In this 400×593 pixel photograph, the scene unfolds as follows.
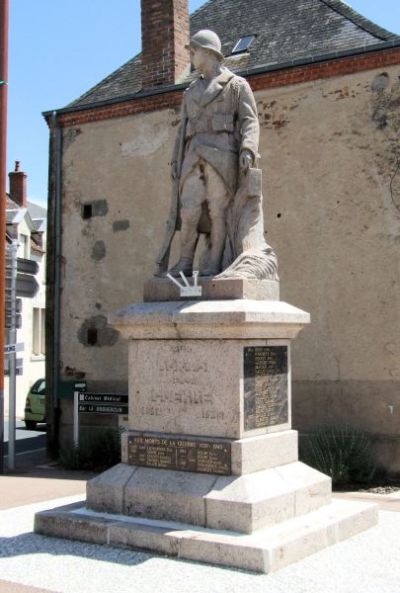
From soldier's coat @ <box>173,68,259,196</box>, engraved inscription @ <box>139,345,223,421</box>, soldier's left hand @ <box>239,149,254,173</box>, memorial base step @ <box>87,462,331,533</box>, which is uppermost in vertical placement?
soldier's coat @ <box>173,68,259,196</box>

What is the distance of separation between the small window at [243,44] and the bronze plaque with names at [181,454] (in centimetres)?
913

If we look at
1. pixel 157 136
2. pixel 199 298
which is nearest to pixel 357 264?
pixel 157 136

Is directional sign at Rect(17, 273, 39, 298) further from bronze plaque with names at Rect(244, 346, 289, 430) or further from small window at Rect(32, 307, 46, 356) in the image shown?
small window at Rect(32, 307, 46, 356)

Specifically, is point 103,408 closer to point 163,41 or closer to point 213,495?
point 163,41

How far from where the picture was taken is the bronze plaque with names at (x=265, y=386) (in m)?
6.25

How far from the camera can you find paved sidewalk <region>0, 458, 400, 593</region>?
512 cm

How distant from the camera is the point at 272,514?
5.95 metres

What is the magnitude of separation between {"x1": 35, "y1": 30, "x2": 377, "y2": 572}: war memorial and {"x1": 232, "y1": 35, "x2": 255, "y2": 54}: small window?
6922 mm

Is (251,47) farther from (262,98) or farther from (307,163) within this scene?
(307,163)

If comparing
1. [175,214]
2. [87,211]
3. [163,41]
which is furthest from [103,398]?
[163,41]

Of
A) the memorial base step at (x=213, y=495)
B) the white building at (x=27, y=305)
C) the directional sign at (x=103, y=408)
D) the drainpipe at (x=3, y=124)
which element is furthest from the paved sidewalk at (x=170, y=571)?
the white building at (x=27, y=305)

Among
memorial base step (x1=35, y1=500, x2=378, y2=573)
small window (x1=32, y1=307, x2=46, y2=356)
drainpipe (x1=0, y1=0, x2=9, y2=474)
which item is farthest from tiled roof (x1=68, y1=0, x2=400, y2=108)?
small window (x1=32, y1=307, x2=46, y2=356)

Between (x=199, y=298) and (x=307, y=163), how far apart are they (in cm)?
582

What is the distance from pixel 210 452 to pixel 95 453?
22.3ft
